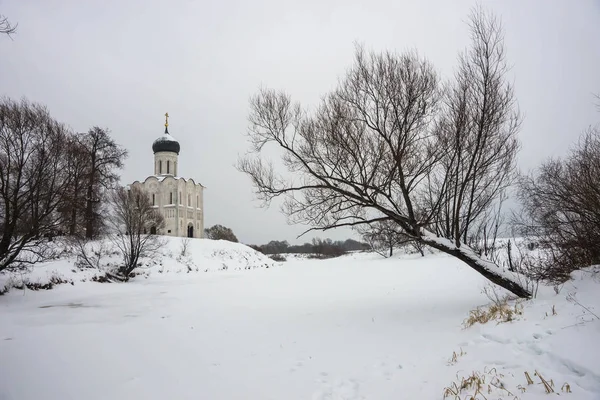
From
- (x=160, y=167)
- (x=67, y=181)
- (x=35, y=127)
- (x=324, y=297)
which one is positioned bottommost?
(x=324, y=297)

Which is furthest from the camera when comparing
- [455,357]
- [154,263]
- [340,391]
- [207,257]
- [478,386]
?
[207,257]

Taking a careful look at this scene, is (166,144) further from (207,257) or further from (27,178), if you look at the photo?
(27,178)

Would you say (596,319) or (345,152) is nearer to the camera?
(596,319)

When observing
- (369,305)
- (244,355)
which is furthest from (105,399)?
(369,305)

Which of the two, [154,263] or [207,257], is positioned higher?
[207,257]

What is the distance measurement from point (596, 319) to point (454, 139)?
425 cm

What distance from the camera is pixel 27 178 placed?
11.0m

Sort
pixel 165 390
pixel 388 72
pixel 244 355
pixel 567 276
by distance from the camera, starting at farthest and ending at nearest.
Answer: pixel 388 72 < pixel 567 276 < pixel 244 355 < pixel 165 390

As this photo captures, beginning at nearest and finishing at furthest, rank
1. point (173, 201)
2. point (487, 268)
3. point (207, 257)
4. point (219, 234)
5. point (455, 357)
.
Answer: point (455, 357) < point (487, 268) < point (207, 257) < point (173, 201) < point (219, 234)

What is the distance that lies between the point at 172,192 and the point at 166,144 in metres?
6.79

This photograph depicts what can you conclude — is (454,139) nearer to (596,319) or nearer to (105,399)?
(596,319)

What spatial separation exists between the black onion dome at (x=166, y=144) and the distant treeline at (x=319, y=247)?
895 inches

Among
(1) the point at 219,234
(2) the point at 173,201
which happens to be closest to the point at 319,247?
(1) the point at 219,234

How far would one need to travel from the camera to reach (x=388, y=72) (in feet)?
22.8
